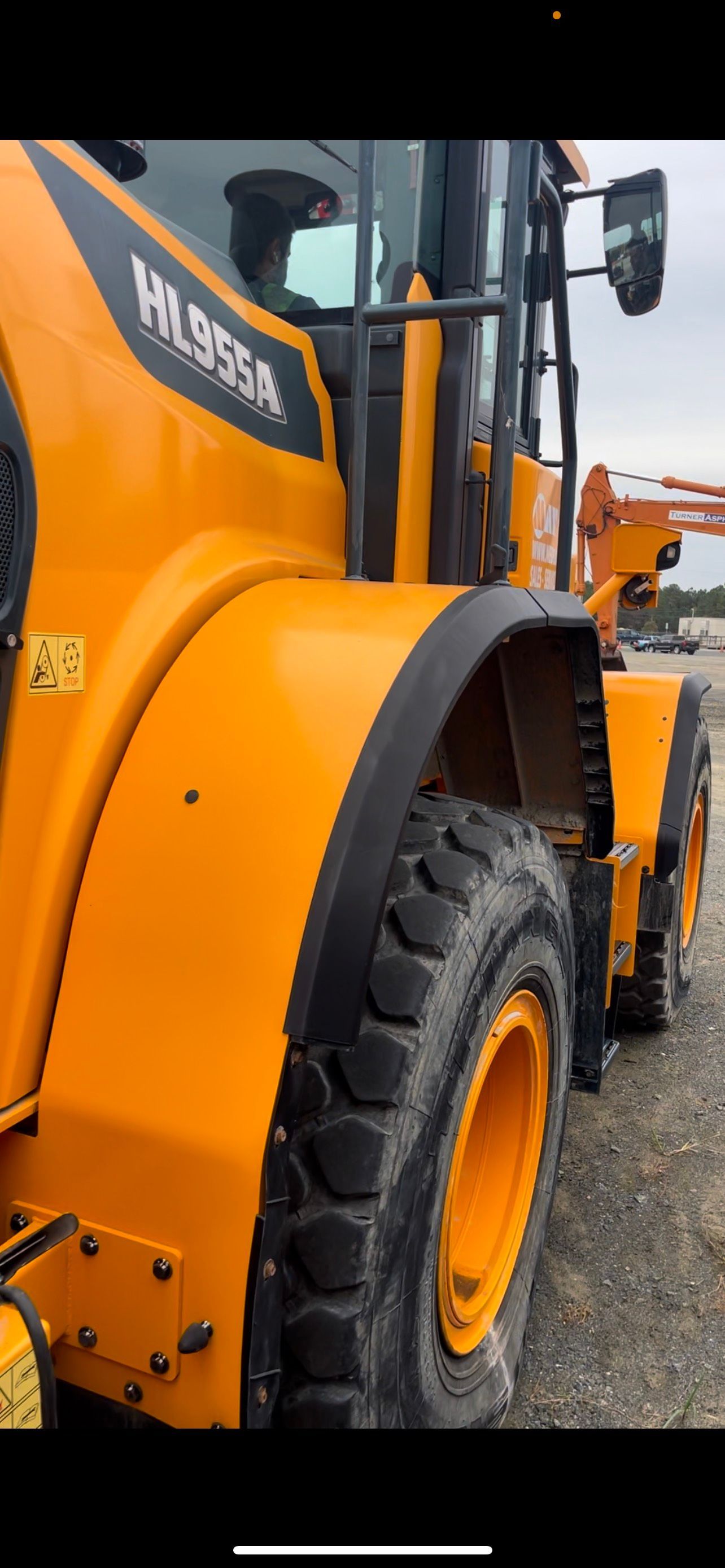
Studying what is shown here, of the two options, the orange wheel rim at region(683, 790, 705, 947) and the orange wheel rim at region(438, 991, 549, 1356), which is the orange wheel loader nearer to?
the orange wheel rim at region(438, 991, 549, 1356)

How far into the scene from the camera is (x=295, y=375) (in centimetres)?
215

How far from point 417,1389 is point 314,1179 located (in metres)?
0.43

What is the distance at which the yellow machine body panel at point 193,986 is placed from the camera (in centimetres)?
131

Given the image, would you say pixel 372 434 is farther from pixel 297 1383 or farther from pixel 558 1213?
pixel 558 1213

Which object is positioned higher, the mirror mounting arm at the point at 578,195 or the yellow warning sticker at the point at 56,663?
the mirror mounting arm at the point at 578,195

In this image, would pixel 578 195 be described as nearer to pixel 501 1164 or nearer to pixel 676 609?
pixel 501 1164

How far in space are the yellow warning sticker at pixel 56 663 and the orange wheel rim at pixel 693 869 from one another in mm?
3284

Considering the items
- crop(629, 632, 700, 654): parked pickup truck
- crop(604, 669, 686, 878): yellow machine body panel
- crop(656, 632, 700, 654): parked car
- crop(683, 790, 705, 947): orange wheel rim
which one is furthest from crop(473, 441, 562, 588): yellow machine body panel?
crop(656, 632, 700, 654): parked car

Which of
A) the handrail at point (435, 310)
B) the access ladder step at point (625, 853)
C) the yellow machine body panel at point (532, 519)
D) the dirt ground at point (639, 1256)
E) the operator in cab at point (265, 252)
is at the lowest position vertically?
the dirt ground at point (639, 1256)

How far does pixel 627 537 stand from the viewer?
6117 mm

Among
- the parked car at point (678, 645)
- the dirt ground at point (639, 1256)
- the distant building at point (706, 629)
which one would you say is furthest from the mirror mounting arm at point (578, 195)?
the distant building at point (706, 629)

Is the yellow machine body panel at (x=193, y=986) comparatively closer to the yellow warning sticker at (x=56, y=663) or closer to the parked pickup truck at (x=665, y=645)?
the yellow warning sticker at (x=56, y=663)

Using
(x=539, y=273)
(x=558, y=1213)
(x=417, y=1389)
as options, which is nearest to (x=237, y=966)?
(x=417, y=1389)

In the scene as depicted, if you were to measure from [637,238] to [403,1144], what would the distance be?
8.15ft
